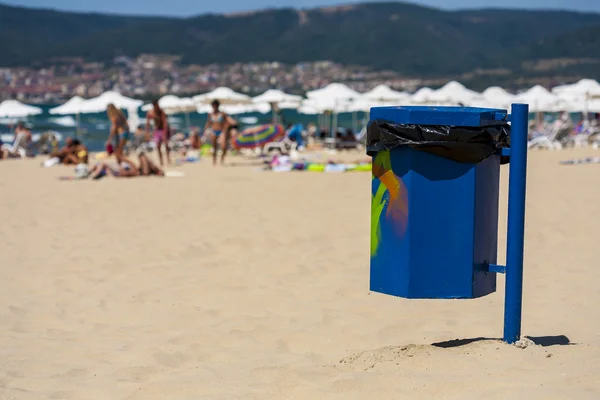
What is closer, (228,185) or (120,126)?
(228,185)

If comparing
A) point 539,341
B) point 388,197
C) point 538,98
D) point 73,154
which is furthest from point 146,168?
point 538,98

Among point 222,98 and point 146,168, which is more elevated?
point 222,98

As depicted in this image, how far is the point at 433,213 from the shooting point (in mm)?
3008

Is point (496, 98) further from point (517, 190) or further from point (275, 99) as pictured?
point (517, 190)

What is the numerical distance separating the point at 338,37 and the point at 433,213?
151533 mm

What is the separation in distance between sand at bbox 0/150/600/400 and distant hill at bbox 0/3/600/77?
105145 millimetres

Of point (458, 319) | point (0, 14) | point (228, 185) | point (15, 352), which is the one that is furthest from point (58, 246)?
point (0, 14)

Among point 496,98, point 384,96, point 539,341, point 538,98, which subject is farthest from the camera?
point 496,98

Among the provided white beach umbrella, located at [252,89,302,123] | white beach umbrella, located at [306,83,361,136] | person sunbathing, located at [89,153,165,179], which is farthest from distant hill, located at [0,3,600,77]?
person sunbathing, located at [89,153,165,179]

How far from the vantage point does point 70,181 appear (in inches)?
468

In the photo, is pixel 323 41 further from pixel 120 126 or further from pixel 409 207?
pixel 409 207

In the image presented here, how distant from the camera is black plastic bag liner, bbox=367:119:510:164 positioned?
2.95 meters

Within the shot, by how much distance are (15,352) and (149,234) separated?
309cm

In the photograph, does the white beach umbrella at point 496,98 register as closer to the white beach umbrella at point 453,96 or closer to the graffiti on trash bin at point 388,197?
the white beach umbrella at point 453,96
